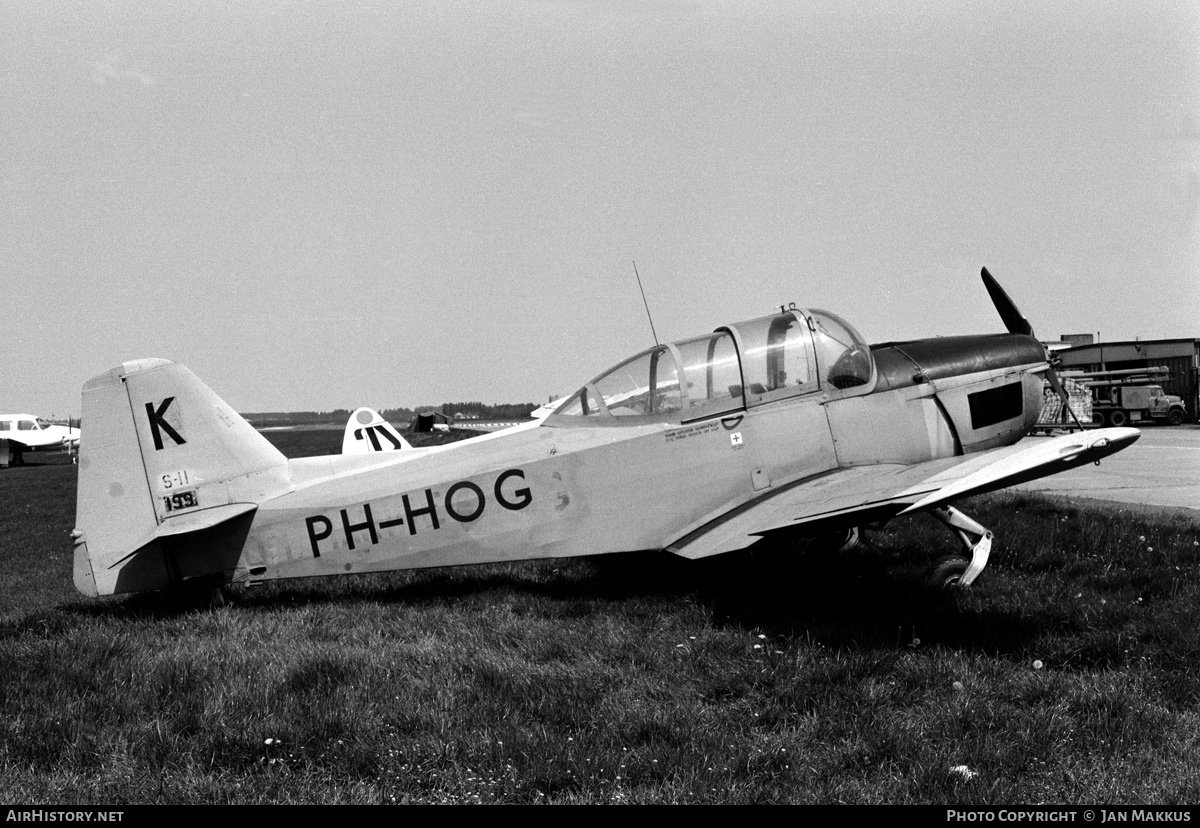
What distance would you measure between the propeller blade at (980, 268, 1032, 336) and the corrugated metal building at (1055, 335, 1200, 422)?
34.8 m

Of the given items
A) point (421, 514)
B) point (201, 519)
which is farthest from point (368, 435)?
point (421, 514)

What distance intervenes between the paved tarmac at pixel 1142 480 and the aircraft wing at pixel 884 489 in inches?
203

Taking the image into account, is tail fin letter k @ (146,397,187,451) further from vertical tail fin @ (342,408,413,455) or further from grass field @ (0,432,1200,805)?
vertical tail fin @ (342,408,413,455)

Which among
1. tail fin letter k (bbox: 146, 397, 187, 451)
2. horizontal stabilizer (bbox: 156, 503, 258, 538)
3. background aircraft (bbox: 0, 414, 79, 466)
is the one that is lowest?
horizontal stabilizer (bbox: 156, 503, 258, 538)

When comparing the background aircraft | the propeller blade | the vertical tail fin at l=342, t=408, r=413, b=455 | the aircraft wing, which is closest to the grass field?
the aircraft wing

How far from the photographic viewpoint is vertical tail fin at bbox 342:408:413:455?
12.5m

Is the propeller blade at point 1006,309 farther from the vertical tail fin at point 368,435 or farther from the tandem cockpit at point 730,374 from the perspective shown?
the vertical tail fin at point 368,435

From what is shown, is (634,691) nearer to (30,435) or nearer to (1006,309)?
(1006,309)

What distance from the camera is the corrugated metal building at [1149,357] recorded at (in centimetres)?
3966

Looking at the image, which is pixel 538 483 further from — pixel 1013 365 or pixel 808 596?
pixel 1013 365

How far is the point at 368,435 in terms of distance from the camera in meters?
12.7

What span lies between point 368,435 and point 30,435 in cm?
3210
